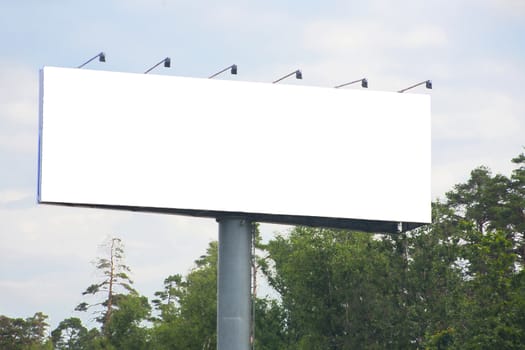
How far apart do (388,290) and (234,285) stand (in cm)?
1989

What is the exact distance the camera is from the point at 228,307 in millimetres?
26406

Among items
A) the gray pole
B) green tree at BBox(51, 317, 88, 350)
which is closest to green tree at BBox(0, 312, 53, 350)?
green tree at BBox(51, 317, 88, 350)

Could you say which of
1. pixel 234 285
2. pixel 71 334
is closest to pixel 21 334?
pixel 71 334

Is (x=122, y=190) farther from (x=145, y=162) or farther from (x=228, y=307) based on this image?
(x=228, y=307)

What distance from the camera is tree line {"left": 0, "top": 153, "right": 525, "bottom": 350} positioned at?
3441 cm

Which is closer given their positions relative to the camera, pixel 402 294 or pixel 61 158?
pixel 61 158

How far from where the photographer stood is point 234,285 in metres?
26.5

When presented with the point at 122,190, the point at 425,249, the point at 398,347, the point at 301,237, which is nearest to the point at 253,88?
the point at 122,190

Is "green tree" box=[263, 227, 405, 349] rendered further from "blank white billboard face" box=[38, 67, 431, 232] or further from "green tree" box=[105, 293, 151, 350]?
"blank white billboard face" box=[38, 67, 431, 232]

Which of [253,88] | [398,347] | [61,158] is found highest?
[253,88]

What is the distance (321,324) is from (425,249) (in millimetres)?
7615

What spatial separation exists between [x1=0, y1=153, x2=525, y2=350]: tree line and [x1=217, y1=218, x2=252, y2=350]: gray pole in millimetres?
9315

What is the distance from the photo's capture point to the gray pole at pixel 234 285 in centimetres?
2631

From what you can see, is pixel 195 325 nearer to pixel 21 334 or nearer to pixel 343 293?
pixel 343 293
